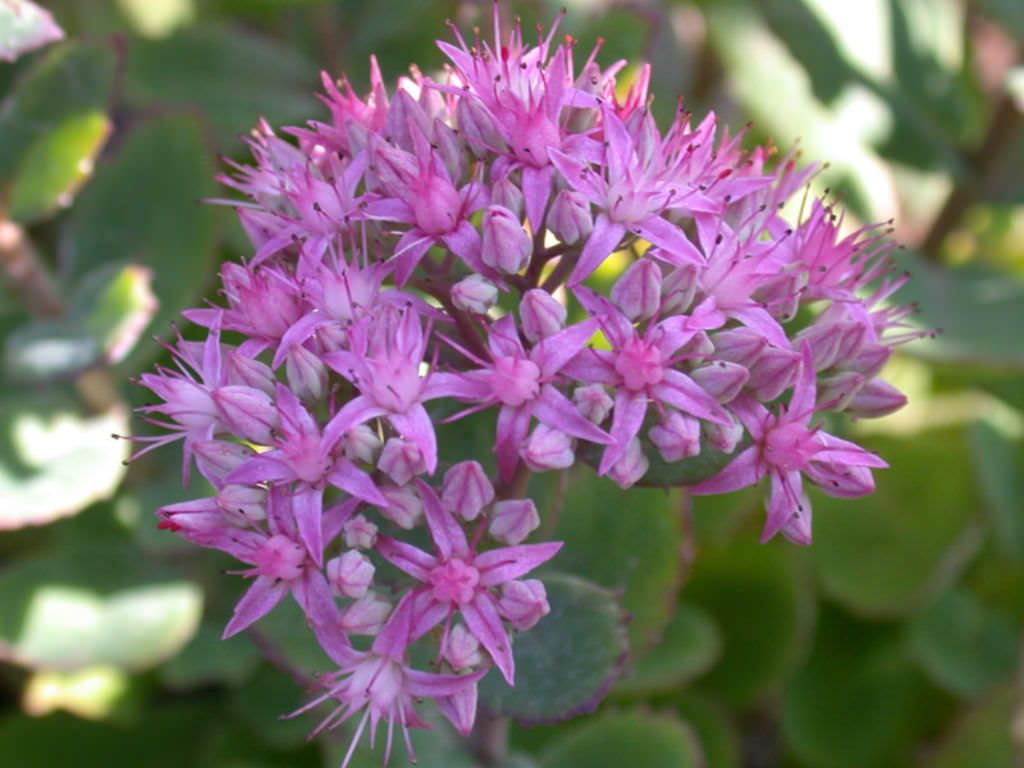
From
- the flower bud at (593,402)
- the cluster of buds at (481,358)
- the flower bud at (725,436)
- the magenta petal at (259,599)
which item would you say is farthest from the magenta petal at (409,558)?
the flower bud at (725,436)

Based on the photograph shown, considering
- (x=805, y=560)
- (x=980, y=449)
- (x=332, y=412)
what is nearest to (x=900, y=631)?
(x=805, y=560)

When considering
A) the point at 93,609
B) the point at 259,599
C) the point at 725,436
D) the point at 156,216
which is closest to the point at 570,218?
the point at 725,436

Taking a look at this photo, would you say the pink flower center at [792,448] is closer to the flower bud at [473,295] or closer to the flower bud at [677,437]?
the flower bud at [677,437]

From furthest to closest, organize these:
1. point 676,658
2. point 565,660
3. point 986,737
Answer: point 986,737, point 676,658, point 565,660

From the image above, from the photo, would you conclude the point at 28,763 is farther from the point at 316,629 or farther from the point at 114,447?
the point at 316,629

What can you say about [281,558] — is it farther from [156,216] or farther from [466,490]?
[156,216]

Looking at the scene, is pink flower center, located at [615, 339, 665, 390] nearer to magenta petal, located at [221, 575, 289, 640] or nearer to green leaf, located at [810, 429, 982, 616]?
magenta petal, located at [221, 575, 289, 640]
